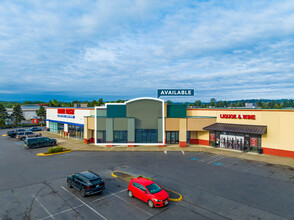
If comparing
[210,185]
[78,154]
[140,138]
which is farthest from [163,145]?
[210,185]

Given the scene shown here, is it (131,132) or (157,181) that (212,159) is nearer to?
(157,181)

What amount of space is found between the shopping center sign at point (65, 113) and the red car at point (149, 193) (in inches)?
1456

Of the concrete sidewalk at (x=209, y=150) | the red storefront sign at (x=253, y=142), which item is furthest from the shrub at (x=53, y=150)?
the red storefront sign at (x=253, y=142)

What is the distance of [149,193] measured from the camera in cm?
1603

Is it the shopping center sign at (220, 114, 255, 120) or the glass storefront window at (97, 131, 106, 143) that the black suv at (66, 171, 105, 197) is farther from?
the shopping center sign at (220, 114, 255, 120)

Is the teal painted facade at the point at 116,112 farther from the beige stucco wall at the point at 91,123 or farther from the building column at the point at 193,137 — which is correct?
the building column at the point at 193,137

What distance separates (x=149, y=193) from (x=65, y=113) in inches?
1702

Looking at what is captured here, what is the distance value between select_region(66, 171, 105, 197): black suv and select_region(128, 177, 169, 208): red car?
2.87m

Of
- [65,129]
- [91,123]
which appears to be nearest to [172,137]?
[91,123]

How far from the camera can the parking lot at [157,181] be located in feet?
49.7

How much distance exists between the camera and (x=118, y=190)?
19.2 m

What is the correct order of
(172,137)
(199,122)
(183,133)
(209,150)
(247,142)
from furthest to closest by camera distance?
(172,137)
(199,122)
(183,133)
(209,150)
(247,142)

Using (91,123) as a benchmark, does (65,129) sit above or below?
below

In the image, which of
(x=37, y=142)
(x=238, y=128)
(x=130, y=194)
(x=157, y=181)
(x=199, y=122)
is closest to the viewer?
(x=130, y=194)
